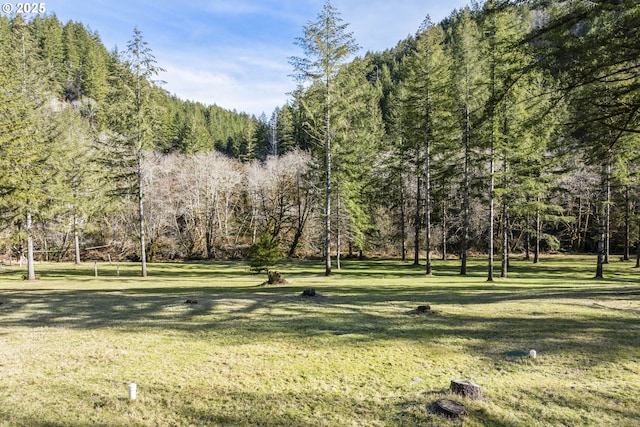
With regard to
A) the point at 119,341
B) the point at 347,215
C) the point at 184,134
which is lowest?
the point at 119,341

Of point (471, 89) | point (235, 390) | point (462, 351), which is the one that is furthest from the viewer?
point (471, 89)

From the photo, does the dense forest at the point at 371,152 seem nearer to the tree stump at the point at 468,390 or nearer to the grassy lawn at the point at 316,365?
the grassy lawn at the point at 316,365

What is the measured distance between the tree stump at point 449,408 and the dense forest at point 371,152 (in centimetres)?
566

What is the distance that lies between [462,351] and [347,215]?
2613cm

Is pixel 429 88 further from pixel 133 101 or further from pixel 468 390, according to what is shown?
pixel 468 390

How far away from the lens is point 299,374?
17.8 feet

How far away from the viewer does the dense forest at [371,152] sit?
8.98m

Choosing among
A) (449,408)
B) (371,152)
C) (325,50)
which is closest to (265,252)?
(325,50)

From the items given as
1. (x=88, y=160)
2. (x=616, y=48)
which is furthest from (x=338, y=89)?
(x=88, y=160)

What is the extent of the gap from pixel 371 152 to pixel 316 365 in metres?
33.9

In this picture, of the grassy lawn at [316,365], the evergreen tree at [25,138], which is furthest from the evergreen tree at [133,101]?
the grassy lawn at [316,365]

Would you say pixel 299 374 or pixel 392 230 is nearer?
pixel 299 374

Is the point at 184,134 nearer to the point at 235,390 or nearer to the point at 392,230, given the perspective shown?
the point at 392,230

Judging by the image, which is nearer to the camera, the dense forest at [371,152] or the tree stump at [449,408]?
the tree stump at [449,408]
